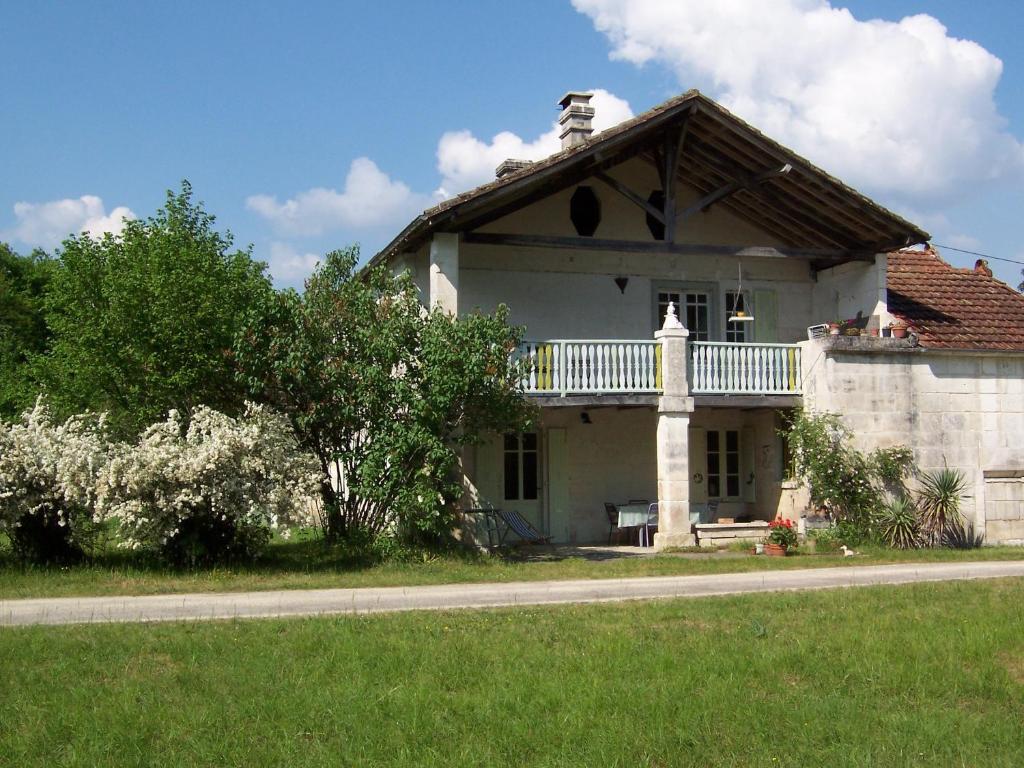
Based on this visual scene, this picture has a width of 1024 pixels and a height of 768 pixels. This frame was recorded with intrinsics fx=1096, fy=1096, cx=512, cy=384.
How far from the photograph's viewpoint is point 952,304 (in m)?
20.7

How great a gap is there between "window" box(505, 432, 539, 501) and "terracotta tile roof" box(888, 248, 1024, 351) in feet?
23.1

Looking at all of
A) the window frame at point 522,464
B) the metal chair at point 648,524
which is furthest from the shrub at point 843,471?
the window frame at point 522,464

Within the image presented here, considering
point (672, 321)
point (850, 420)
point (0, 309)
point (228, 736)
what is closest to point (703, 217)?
point (672, 321)

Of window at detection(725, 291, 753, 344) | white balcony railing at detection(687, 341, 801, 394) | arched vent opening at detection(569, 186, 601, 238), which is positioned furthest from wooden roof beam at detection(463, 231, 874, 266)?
white balcony railing at detection(687, 341, 801, 394)

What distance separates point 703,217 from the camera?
809 inches

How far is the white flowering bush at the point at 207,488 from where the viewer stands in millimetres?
13102

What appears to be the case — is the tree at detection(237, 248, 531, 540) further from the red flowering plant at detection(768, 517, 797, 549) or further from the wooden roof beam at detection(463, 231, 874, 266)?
the red flowering plant at detection(768, 517, 797, 549)

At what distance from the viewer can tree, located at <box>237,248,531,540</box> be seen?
14.8 metres

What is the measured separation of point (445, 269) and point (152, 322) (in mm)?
4481

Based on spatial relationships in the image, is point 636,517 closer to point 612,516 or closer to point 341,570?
point 612,516

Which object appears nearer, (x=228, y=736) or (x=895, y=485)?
(x=228, y=736)

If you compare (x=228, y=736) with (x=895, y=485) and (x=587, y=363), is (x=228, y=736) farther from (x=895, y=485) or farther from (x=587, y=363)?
(x=895, y=485)

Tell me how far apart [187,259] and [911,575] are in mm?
10987

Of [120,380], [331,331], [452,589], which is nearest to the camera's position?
[452,589]
